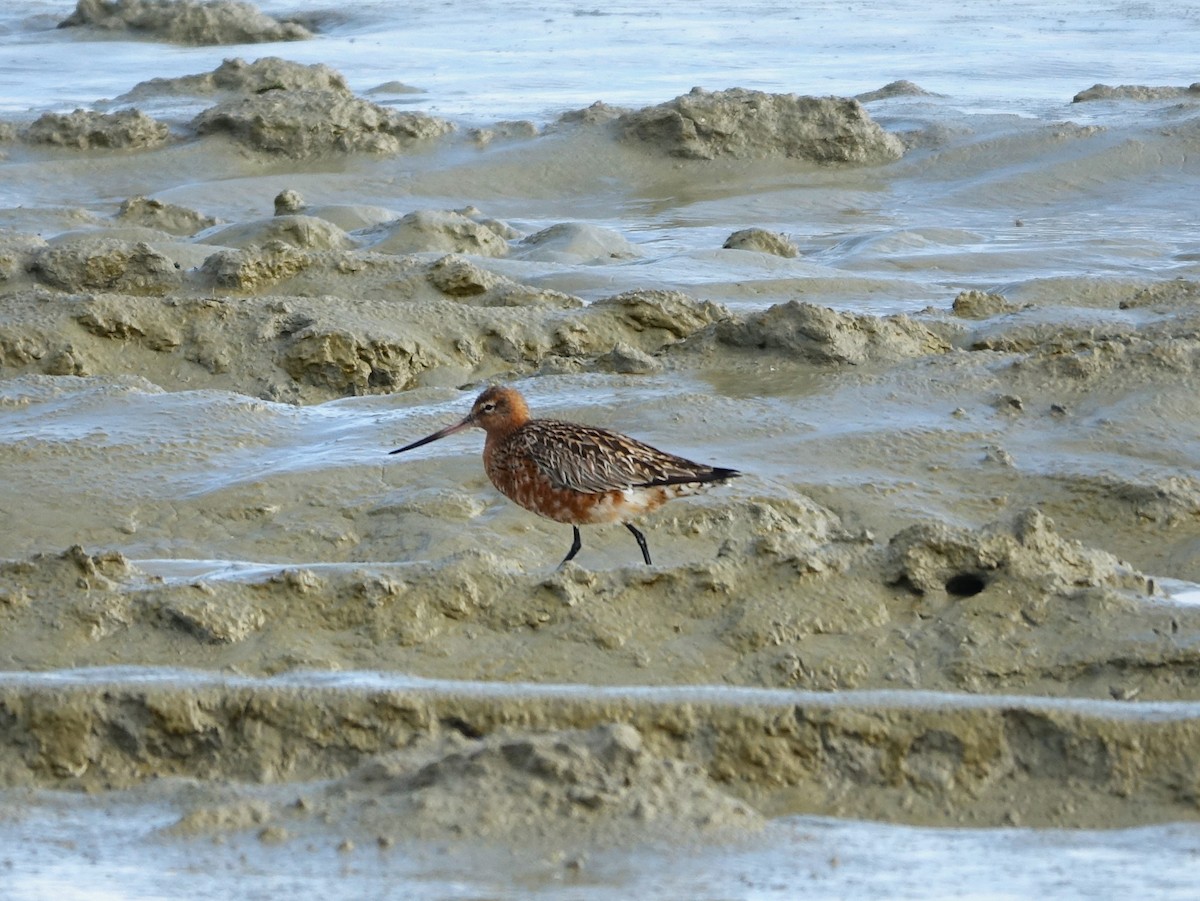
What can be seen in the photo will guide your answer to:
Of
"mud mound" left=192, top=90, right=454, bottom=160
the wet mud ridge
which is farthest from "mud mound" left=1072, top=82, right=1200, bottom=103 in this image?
the wet mud ridge

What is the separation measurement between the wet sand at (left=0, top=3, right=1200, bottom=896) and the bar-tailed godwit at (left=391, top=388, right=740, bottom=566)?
0.21 metres

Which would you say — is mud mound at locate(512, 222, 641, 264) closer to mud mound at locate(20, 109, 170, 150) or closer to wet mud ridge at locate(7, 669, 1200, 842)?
mud mound at locate(20, 109, 170, 150)

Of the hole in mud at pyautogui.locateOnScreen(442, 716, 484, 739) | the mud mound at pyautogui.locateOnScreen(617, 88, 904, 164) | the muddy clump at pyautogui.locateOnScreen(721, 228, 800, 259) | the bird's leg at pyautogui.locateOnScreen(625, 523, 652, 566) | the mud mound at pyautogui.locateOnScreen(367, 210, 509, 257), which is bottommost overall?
the bird's leg at pyautogui.locateOnScreen(625, 523, 652, 566)

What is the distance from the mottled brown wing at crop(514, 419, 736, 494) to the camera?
209 inches

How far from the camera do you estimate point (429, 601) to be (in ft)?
15.3

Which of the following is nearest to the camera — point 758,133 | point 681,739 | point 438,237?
point 681,739

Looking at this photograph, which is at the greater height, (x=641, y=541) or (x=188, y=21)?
(x=188, y=21)

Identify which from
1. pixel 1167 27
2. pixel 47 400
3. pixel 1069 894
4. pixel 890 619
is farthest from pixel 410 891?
pixel 1167 27

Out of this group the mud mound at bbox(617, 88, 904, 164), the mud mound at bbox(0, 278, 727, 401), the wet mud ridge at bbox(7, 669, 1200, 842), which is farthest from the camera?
the mud mound at bbox(617, 88, 904, 164)

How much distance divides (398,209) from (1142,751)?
9.22 metres

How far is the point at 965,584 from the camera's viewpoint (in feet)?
15.4

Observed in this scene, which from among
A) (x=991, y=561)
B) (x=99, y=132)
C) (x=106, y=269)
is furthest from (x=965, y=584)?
(x=99, y=132)

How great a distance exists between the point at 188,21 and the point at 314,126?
911cm

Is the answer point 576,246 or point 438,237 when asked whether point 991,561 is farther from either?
point 438,237
